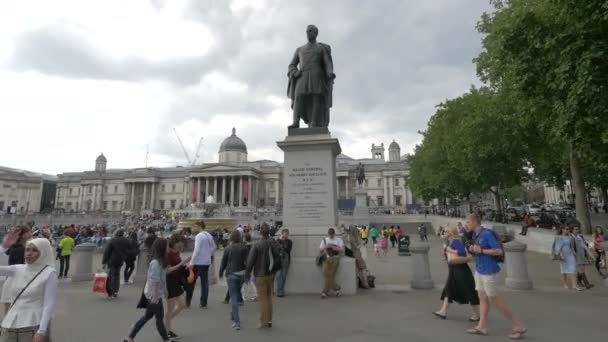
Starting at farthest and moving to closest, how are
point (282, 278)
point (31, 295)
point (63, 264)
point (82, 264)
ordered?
1. point (63, 264)
2. point (82, 264)
3. point (282, 278)
4. point (31, 295)

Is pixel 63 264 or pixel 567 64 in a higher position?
pixel 567 64

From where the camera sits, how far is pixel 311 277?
29.8ft

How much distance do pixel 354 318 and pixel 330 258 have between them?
1.77 meters

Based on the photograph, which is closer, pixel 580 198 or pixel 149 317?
pixel 149 317

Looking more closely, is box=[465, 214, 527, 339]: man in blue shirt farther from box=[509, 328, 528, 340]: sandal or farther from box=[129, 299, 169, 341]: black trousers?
box=[129, 299, 169, 341]: black trousers

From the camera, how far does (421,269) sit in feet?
33.8

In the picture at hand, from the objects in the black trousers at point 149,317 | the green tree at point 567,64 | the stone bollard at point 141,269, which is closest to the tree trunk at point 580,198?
the green tree at point 567,64

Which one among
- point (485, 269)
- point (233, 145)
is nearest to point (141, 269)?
point (485, 269)

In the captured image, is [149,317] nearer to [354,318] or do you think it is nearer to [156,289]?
[156,289]

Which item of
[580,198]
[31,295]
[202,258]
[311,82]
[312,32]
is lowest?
[202,258]

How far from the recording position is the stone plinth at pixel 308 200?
914cm

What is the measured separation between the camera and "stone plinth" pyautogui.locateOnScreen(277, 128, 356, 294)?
9141mm

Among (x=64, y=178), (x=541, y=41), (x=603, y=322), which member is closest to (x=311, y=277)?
(x=603, y=322)

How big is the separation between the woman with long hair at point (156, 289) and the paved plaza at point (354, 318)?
2.08 ft
